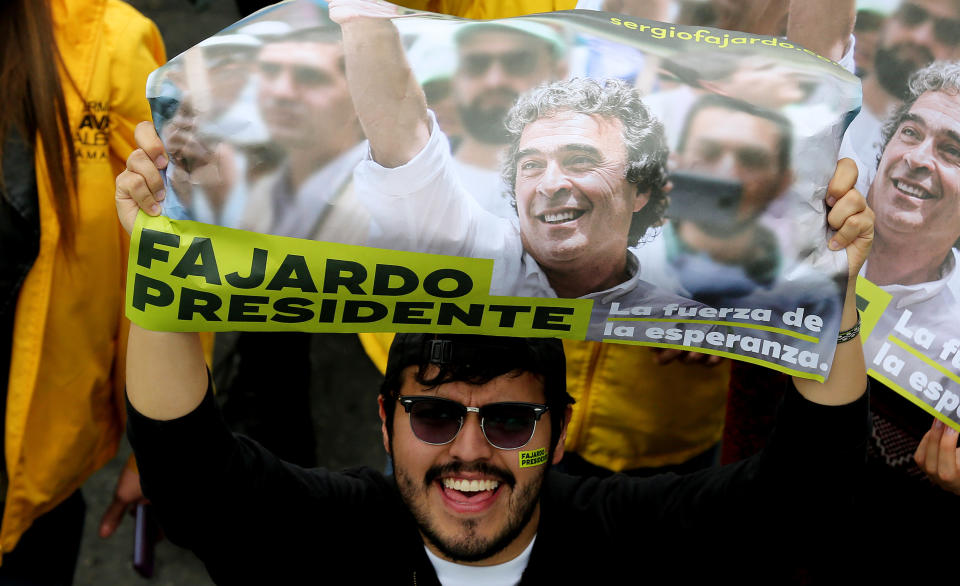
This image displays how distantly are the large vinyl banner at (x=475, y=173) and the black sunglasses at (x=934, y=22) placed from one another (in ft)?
0.91

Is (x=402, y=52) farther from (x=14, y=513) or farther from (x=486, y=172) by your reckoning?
(x=14, y=513)

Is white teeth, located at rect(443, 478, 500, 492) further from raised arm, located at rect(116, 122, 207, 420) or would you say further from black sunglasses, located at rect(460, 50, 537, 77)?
black sunglasses, located at rect(460, 50, 537, 77)

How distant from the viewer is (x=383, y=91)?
1.19 meters

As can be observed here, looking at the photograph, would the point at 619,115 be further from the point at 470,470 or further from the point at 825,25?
the point at 470,470

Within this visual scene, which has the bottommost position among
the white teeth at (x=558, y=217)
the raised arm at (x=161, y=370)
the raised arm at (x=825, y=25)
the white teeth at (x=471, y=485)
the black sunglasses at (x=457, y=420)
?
the white teeth at (x=471, y=485)

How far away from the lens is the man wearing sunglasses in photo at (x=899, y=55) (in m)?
1.43

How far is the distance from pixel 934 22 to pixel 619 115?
23.3 inches

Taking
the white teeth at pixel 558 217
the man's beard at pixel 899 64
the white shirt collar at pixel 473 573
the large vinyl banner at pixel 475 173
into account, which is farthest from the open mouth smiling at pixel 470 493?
the man's beard at pixel 899 64

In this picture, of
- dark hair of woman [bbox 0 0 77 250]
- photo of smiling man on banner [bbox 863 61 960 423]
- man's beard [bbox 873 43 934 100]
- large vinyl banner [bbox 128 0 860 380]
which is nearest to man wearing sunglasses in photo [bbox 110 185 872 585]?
photo of smiling man on banner [bbox 863 61 960 423]

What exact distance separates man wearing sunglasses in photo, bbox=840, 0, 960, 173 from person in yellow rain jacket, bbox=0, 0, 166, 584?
4.25 feet

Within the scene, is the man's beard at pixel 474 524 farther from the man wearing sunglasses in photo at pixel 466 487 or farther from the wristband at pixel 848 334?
the wristband at pixel 848 334

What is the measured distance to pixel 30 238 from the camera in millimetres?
1720

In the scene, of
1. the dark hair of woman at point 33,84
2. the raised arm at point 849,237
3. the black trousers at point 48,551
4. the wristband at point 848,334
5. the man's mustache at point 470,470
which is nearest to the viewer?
the raised arm at point 849,237

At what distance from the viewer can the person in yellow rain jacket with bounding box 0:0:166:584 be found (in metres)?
1.70
